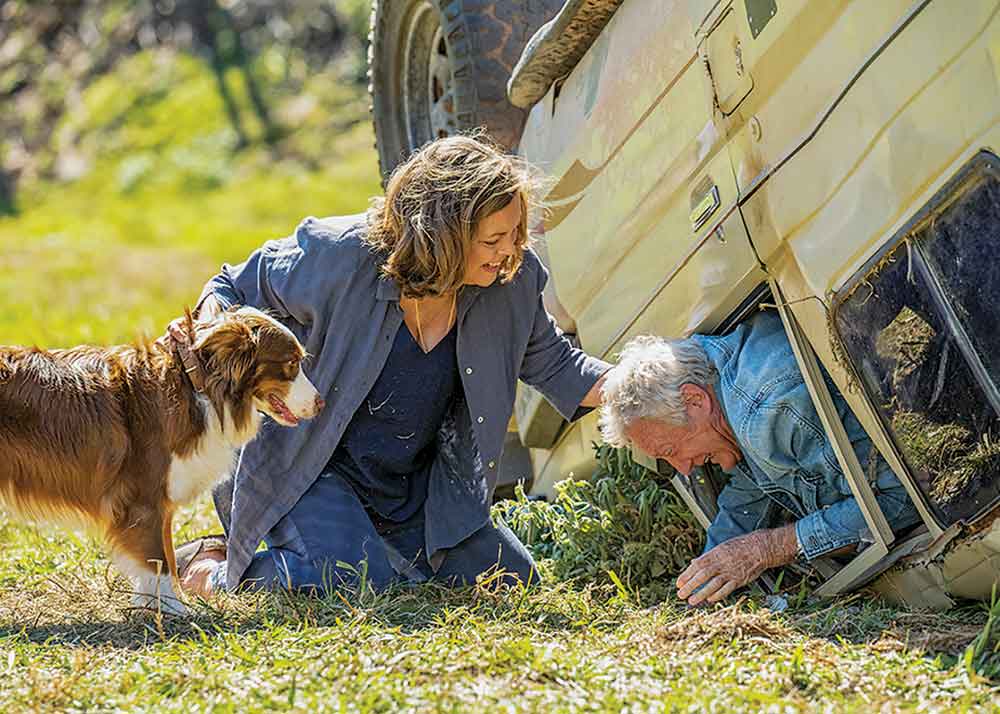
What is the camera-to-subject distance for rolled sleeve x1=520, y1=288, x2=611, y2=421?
5496 millimetres

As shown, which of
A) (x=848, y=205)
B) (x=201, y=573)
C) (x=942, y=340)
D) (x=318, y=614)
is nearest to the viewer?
(x=942, y=340)

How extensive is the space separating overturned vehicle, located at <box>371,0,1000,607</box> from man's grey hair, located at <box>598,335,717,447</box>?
19 cm

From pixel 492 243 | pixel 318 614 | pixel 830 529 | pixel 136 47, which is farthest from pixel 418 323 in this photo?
pixel 136 47

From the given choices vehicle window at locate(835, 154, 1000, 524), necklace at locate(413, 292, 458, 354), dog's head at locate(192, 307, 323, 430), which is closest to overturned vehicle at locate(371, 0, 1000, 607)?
vehicle window at locate(835, 154, 1000, 524)

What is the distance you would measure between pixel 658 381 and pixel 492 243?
2.60 feet

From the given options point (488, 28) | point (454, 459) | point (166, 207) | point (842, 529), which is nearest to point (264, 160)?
point (166, 207)

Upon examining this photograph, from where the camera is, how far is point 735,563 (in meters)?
4.88

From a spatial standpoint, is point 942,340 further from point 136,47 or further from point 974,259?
point 136,47

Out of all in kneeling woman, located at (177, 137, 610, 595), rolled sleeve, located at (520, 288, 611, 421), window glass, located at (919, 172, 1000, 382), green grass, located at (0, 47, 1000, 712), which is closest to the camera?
green grass, located at (0, 47, 1000, 712)

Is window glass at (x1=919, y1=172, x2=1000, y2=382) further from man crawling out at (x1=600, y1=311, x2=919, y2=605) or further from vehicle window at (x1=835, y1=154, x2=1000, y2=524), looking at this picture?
man crawling out at (x1=600, y1=311, x2=919, y2=605)

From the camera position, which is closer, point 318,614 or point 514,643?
point 514,643

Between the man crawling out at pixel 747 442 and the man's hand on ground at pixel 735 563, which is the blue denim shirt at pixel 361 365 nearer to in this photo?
the man crawling out at pixel 747 442

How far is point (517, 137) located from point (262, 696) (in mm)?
3800

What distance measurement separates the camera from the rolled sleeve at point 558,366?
18.0 feet
